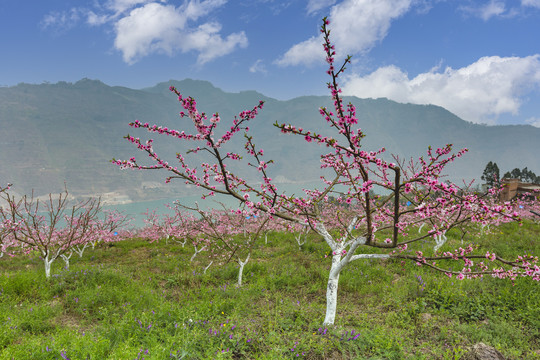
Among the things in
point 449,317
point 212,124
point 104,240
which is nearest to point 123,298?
point 212,124

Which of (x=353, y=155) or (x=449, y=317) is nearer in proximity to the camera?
(x=353, y=155)

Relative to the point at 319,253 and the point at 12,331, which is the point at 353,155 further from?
the point at 319,253

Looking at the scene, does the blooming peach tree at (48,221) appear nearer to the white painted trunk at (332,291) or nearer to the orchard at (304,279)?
the orchard at (304,279)

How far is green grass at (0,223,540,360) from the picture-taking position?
179 inches

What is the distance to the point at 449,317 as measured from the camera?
623 centimetres

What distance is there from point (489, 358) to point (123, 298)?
357 inches

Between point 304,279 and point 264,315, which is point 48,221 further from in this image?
point 304,279

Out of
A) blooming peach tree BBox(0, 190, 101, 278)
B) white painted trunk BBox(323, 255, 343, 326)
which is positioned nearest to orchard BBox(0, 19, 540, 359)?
white painted trunk BBox(323, 255, 343, 326)

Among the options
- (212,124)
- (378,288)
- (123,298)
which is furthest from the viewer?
(378,288)

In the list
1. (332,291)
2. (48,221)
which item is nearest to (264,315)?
(332,291)

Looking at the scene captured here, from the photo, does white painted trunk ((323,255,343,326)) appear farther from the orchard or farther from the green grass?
the green grass

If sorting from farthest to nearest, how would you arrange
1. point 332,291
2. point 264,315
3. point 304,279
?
point 304,279 → point 264,315 → point 332,291

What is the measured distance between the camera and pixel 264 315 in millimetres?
6219

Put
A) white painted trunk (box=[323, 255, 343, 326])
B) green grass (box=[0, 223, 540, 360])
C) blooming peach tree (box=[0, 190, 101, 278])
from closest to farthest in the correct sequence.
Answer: green grass (box=[0, 223, 540, 360])
white painted trunk (box=[323, 255, 343, 326])
blooming peach tree (box=[0, 190, 101, 278])
